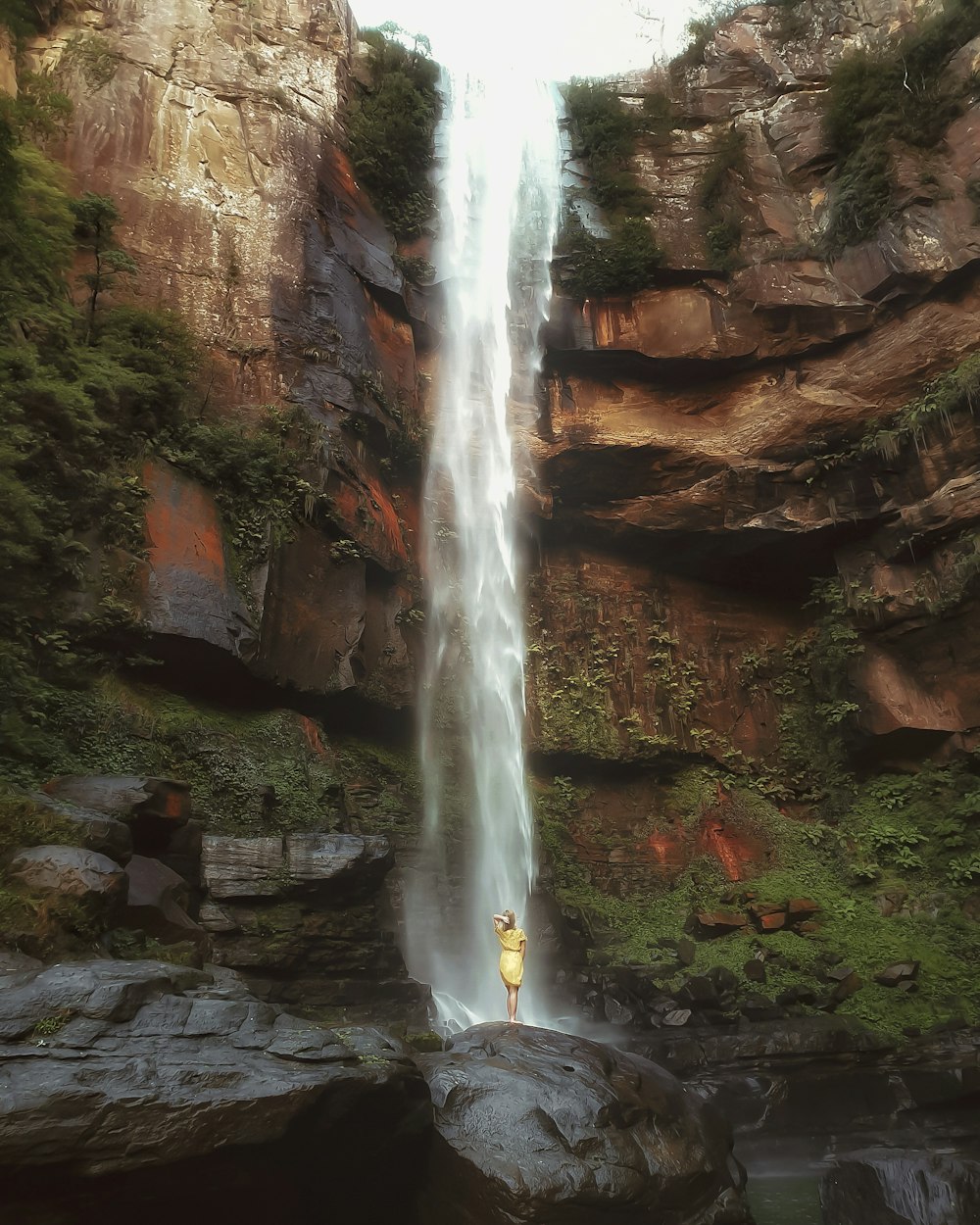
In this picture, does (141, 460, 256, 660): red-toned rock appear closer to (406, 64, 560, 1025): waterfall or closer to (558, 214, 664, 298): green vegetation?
(406, 64, 560, 1025): waterfall

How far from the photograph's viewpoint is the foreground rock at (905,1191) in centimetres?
507

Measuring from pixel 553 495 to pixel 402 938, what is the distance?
28.7 ft

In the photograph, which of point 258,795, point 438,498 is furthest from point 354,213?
point 258,795

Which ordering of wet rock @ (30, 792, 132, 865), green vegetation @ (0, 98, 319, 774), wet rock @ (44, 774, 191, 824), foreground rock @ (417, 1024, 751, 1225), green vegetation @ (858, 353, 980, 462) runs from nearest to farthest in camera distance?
1. foreground rock @ (417, 1024, 751, 1225)
2. wet rock @ (30, 792, 132, 865)
3. wet rock @ (44, 774, 191, 824)
4. green vegetation @ (0, 98, 319, 774)
5. green vegetation @ (858, 353, 980, 462)

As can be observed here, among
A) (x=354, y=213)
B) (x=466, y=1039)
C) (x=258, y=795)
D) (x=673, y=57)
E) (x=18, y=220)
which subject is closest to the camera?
(x=466, y=1039)

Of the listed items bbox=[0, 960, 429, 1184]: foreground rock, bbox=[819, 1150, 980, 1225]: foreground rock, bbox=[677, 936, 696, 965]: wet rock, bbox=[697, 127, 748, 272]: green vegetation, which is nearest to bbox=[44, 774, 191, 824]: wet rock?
bbox=[0, 960, 429, 1184]: foreground rock

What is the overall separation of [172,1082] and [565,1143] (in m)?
2.50

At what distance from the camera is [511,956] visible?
7555 mm

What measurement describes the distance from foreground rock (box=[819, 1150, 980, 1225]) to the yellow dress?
2.86m

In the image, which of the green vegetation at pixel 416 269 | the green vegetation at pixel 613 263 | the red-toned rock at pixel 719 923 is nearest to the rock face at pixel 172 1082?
the red-toned rock at pixel 719 923

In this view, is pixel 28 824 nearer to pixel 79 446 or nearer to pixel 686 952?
pixel 79 446

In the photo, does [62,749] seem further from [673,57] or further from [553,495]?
[673,57]

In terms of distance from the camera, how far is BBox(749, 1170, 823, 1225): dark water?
20.0ft

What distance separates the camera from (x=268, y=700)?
1059 cm
